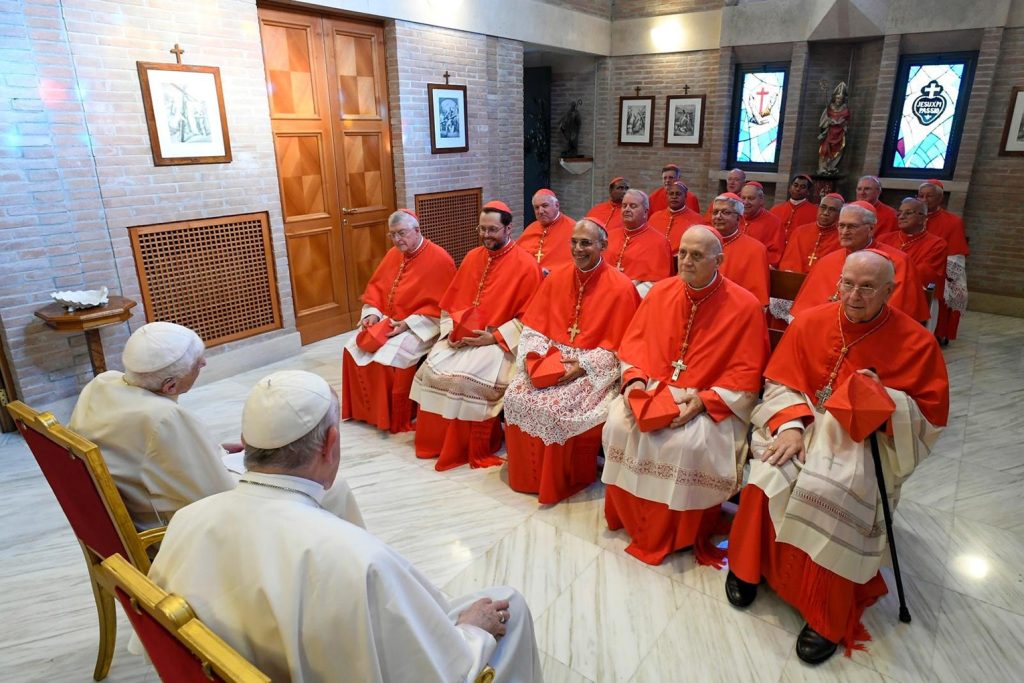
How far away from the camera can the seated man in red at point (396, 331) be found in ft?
14.8

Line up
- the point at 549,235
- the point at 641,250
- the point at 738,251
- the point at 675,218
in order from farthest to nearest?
the point at 675,218 → the point at 549,235 → the point at 641,250 → the point at 738,251

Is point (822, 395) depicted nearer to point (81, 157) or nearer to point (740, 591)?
point (740, 591)

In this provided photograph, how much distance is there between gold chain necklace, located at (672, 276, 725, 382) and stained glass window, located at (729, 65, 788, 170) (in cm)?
718

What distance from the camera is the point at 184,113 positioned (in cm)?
498

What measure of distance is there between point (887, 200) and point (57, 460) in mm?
9645

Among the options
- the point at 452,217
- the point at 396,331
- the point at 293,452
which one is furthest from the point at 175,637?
the point at 452,217

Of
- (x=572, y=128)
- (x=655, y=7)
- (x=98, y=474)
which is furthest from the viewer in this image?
(x=572, y=128)

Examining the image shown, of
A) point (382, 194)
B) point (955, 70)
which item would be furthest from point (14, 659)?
point (955, 70)

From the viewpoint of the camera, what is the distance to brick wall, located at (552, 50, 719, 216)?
980 cm

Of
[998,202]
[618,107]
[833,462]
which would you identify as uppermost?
[618,107]

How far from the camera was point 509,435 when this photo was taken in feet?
12.1

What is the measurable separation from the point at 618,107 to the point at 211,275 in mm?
7666

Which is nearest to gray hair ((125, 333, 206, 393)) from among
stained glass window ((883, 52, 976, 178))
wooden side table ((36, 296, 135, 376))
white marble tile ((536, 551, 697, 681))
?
white marble tile ((536, 551, 697, 681))

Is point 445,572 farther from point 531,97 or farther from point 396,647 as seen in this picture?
point 531,97
